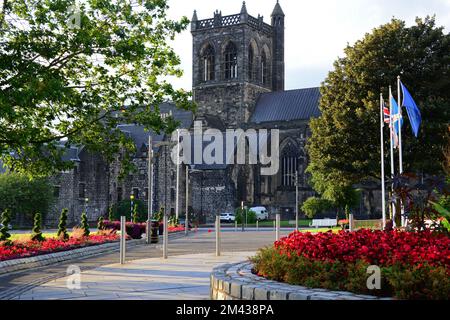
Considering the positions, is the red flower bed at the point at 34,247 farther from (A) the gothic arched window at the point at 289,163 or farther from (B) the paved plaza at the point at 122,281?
(A) the gothic arched window at the point at 289,163

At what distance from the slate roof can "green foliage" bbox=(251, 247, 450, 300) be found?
232 ft

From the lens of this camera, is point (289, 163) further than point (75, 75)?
Yes

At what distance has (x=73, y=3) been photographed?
17.4 metres

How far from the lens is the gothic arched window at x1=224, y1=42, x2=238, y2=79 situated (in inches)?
3393

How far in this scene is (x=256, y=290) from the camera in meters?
8.14

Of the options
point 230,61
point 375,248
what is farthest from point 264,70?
point 375,248

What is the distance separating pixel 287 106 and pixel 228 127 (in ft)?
26.6

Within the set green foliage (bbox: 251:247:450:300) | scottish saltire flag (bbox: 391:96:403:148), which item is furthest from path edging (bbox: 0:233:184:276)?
scottish saltire flag (bbox: 391:96:403:148)

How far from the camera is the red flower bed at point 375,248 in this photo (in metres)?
8.34

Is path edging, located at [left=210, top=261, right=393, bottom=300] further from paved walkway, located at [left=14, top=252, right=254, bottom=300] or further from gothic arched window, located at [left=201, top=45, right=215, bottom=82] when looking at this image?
gothic arched window, located at [left=201, top=45, right=215, bottom=82]

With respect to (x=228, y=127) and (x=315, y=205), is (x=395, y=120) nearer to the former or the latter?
(x=315, y=205)

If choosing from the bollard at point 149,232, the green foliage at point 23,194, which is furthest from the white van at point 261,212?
the bollard at point 149,232

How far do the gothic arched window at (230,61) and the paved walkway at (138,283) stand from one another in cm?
7095

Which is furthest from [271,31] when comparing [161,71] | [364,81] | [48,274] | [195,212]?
[48,274]
